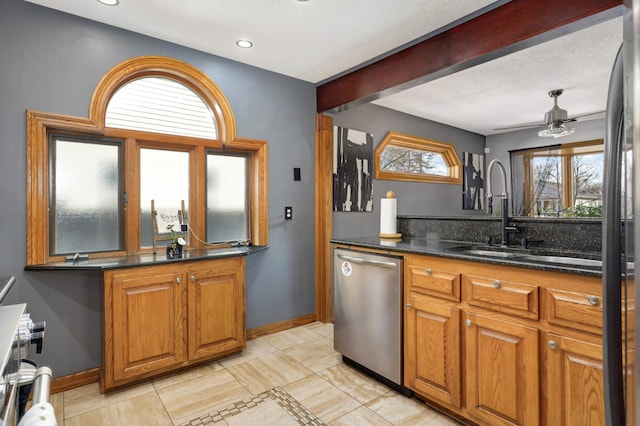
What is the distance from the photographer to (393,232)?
293 cm

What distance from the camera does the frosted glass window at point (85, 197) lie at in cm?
248

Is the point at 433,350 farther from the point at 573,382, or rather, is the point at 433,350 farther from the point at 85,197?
the point at 85,197

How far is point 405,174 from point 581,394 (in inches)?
149

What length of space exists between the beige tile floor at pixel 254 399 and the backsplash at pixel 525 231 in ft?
3.95

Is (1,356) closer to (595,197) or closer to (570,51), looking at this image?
(570,51)

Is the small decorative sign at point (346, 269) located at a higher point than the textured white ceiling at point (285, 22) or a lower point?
lower

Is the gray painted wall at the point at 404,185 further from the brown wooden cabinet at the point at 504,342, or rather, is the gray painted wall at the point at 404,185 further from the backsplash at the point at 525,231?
the brown wooden cabinet at the point at 504,342

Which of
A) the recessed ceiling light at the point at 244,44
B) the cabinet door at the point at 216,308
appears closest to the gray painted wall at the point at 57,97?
the recessed ceiling light at the point at 244,44

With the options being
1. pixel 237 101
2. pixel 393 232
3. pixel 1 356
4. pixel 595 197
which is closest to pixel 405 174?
pixel 393 232

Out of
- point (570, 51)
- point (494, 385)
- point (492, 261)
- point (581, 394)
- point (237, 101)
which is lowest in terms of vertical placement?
point (494, 385)

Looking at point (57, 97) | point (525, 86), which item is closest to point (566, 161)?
point (525, 86)

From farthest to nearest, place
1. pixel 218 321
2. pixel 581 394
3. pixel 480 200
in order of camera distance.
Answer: pixel 480 200 < pixel 218 321 < pixel 581 394

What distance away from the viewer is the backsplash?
6.47 ft

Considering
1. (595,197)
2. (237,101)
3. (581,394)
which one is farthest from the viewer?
(595,197)
